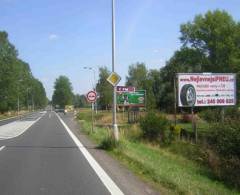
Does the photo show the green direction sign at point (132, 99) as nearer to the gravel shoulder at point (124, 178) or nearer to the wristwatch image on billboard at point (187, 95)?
the wristwatch image on billboard at point (187, 95)

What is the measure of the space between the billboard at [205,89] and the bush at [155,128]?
9.24 ft

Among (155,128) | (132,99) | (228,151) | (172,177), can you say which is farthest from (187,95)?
(172,177)

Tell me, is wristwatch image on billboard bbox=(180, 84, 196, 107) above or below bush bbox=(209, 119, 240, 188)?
above

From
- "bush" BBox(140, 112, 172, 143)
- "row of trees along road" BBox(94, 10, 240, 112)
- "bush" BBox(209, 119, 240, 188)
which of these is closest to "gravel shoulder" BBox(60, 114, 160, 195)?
"bush" BBox(209, 119, 240, 188)

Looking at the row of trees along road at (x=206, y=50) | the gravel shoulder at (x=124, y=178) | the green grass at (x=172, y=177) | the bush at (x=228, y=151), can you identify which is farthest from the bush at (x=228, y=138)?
the row of trees along road at (x=206, y=50)

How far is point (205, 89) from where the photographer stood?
35.1 metres

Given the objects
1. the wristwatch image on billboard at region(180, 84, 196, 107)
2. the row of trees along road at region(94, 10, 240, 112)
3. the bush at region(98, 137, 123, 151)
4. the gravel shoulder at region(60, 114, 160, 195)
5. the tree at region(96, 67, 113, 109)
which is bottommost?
the gravel shoulder at region(60, 114, 160, 195)

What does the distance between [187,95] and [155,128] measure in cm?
417

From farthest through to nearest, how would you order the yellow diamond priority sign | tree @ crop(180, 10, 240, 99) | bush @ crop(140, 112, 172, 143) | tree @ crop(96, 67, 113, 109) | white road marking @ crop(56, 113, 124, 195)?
tree @ crop(96, 67, 113, 109)
tree @ crop(180, 10, 240, 99)
bush @ crop(140, 112, 172, 143)
the yellow diamond priority sign
white road marking @ crop(56, 113, 124, 195)

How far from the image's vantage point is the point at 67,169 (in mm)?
13594

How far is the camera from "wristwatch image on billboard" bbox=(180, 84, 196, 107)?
34.2 metres

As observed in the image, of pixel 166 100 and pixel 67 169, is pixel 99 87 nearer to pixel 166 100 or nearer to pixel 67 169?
pixel 166 100

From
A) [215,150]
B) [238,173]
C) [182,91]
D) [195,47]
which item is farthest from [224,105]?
[195,47]

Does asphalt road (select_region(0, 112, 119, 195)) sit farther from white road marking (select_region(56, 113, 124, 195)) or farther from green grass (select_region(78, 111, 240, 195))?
green grass (select_region(78, 111, 240, 195))
